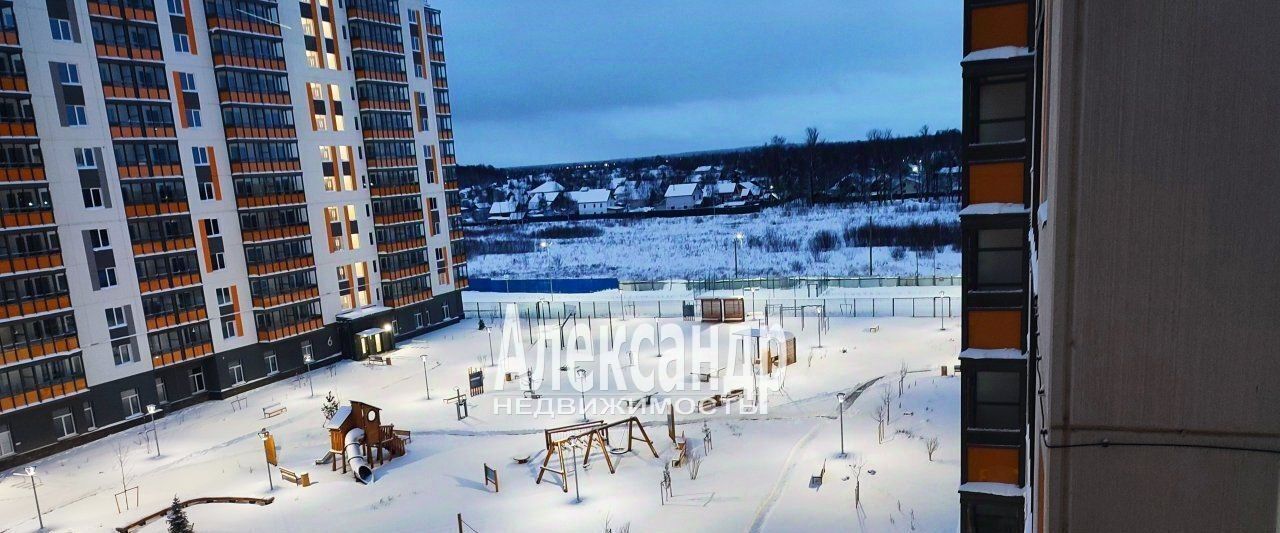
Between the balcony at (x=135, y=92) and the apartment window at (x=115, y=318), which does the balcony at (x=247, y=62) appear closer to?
the balcony at (x=135, y=92)

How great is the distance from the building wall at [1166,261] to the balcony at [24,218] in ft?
103

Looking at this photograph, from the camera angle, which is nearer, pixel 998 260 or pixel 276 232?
pixel 998 260

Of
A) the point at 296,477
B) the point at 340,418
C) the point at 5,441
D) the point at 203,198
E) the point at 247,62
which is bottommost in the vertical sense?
the point at 296,477

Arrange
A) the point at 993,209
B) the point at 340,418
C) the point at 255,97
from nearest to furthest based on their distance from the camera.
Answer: the point at 993,209
the point at 340,418
the point at 255,97

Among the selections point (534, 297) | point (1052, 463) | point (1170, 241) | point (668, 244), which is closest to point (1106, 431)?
point (1052, 463)

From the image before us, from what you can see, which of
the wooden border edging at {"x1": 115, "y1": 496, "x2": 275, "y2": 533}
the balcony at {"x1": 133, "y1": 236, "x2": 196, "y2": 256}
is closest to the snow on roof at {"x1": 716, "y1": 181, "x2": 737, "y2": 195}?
the balcony at {"x1": 133, "y1": 236, "x2": 196, "y2": 256}

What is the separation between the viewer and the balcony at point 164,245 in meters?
27.9

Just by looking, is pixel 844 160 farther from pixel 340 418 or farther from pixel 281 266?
pixel 340 418

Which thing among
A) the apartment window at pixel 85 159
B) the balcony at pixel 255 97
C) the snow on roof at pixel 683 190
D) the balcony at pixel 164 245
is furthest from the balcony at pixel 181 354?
the snow on roof at pixel 683 190

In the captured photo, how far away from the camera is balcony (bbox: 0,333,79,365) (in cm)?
2341

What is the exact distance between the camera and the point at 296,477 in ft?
65.8

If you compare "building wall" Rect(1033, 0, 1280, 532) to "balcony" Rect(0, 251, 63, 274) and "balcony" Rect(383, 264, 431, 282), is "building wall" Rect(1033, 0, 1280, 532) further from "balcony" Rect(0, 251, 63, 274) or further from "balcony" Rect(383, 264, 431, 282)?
"balcony" Rect(383, 264, 431, 282)

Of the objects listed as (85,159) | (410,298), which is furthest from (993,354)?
(410,298)

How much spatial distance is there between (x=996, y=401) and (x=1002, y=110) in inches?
165
